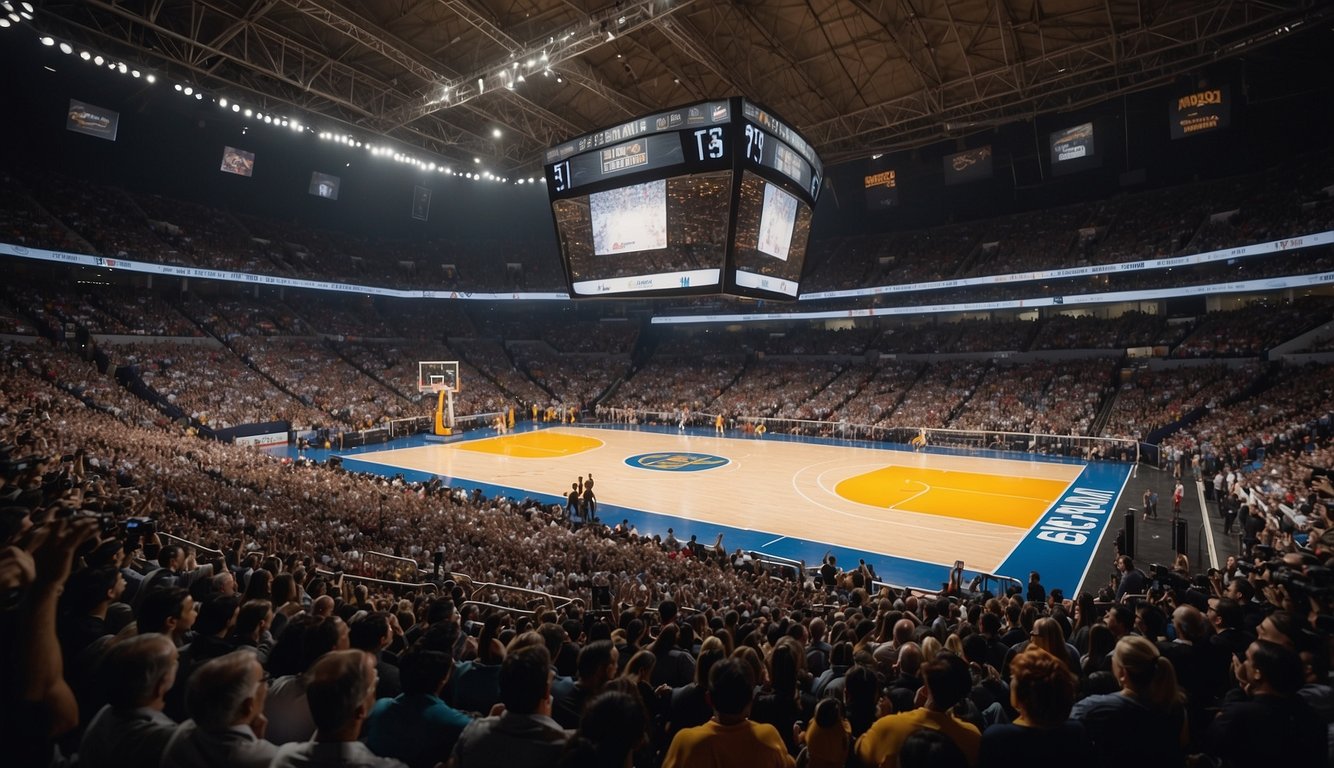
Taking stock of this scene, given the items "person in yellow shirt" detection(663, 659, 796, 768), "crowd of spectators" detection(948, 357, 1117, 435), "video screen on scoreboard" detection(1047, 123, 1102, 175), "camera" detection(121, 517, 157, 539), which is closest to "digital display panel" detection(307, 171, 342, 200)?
"camera" detection(121, 517, 157, 539)

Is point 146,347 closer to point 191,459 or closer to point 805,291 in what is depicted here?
point 191,459

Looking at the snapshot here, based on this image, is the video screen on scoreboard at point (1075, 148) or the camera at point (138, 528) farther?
the video screen on scoreboard at point (1075, 148)

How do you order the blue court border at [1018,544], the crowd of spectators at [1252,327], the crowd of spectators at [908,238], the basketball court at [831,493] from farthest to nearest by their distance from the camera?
the crowd of spectators at [908,238], the crowd of spectators at [1252,327], the basketball court at [831,493], the blue court border at [1018,544]

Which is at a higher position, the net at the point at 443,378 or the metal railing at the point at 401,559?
the net at the point at 443,378

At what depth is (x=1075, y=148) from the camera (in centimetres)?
2795

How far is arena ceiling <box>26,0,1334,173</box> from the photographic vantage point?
60.4 ft

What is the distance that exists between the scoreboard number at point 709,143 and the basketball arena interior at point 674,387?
15 centimetres

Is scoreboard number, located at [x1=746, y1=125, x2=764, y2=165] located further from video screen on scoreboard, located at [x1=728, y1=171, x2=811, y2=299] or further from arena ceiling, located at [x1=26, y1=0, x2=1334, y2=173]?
arena ceiling, located at [x1=26, y1=0, x2=1334, y2=173]

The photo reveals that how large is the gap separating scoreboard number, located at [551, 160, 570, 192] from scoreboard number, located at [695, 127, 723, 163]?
3.86 meters

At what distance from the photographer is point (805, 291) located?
41.3m

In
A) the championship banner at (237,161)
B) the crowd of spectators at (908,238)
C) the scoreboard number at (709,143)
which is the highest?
the championship banner at (237,161)

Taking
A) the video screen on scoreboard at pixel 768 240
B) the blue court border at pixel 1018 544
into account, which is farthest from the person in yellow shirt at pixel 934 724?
the video screen on scoreboard at pixel 768 240

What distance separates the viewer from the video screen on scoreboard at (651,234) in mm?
14141

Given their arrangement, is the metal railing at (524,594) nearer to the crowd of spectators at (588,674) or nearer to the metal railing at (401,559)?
the crowd of spectators at (588,674)
